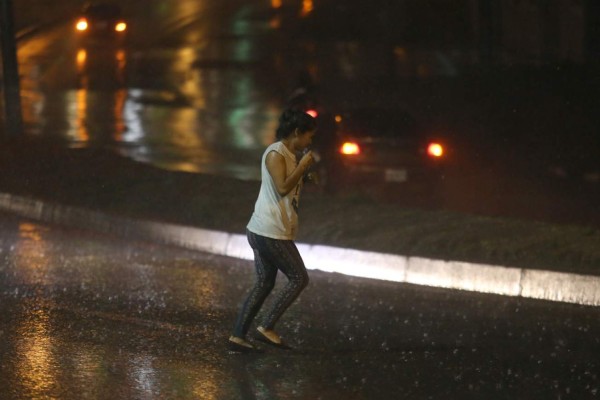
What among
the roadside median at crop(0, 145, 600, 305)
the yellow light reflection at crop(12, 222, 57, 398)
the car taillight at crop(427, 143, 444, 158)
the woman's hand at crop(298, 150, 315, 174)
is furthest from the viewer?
the car taillight at crop(427, 143, 444, 158)

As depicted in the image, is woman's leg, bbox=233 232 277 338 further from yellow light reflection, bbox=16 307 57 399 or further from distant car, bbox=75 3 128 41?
distant car, bbox=75 3 128 41

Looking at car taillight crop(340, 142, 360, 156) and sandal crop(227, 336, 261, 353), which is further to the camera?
car taillight crop(340, 142, 360, 156)

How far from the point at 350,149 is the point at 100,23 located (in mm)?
28635

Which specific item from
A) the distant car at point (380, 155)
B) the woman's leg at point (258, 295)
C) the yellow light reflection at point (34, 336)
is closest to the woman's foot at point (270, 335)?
the woman's leg at point (258, 295)

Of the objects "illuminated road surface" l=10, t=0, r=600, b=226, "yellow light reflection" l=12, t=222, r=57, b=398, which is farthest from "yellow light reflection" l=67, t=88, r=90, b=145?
"yellow light reflection" l=12, t=222, r=57, b=398

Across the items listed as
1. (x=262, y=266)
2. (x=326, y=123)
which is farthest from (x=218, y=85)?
(x=262, y=266)

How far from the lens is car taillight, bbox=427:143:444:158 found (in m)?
18.2

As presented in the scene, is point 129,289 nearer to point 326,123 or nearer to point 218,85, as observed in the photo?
point 326,123

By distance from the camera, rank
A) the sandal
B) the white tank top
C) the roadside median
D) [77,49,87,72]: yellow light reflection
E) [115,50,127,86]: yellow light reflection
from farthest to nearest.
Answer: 1. [77,49,87,72]: yellow light reflection
2. [115,50,127,86]: yellow light reflection
3. the roadside median
4. the sandal
5. the white tank top

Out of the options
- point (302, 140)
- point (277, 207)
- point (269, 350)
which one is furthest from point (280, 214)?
point (269, 350)

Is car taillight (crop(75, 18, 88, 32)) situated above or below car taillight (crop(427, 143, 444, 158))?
above

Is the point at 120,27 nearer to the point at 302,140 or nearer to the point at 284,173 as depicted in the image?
the point at 302,140

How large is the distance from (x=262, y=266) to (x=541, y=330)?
8.13 feet

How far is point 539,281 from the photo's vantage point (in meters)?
10.7
